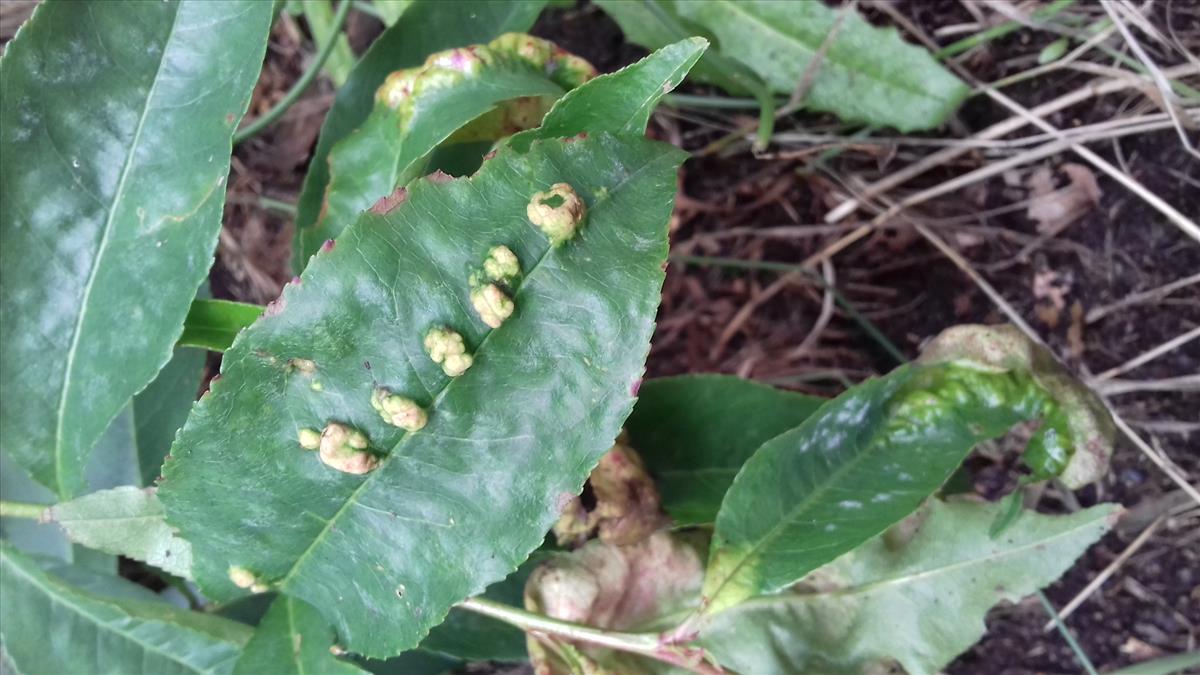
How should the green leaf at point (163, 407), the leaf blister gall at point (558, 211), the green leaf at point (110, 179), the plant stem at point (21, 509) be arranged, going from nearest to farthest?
the leaf blister gall at point (558, 211) < the green leaf at point (110, 179) < the plant stem at point (21, 509) < the green leaf at point (163, 407)

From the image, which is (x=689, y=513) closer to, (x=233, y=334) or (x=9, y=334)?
(x=233, y=334)

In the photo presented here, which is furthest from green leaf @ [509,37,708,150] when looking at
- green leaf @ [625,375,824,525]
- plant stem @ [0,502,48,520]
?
plant stem @ [0,502,48,520]

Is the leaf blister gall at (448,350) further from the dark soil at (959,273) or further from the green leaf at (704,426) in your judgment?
the dark soil at (959,273)

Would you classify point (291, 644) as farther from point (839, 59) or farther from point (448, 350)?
point (839, 59)

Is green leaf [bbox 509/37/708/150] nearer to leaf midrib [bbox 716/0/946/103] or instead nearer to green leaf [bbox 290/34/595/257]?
green leaf [bbox 290/34/595/257]

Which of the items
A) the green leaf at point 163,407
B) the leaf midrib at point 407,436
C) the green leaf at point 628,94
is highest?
the green leaf at point 628,94

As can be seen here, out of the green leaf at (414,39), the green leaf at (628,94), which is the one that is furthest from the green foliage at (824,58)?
the green leaf at (628,94)
